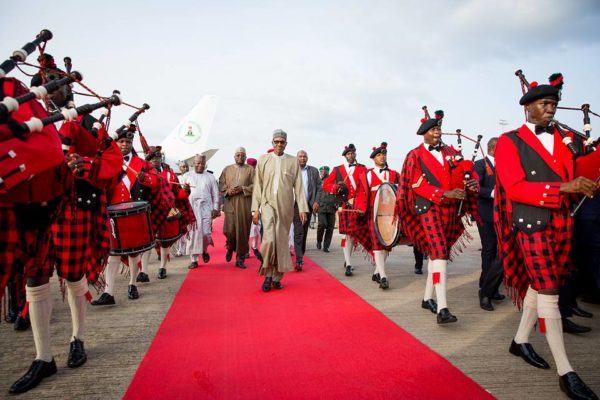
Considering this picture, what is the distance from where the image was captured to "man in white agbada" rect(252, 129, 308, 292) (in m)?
5.23

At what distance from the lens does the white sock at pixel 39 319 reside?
8.71 ft

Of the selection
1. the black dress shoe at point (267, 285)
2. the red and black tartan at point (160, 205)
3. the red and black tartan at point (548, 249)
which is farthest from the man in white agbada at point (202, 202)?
the red and black tartan at point (548, 249)

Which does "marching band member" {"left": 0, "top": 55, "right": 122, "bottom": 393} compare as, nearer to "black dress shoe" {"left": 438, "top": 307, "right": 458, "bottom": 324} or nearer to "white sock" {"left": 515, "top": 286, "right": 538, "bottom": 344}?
"black dress shoe" {"left": 438, "top": 307, "right": 458, "bottom": 324}

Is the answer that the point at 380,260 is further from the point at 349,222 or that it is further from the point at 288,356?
the point at 288,356

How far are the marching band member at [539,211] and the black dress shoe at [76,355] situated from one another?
3216mm

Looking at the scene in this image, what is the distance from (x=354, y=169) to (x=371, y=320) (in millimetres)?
3856

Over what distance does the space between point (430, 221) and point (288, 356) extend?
6.48ft

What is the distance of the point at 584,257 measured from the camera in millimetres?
4062

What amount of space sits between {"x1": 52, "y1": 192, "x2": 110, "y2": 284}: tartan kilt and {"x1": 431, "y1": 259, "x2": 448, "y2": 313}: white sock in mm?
3021

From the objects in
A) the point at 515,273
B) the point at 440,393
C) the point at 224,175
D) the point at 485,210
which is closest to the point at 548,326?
the point at 515,273

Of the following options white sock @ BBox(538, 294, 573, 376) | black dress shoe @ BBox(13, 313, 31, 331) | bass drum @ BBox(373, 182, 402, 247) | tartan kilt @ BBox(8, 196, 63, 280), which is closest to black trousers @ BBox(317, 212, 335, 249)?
bass drum @ BBox(373, 182, 402, 247)

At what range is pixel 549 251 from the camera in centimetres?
265

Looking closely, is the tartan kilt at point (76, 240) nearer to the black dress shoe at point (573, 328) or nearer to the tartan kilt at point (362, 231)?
the tartan kilt at point (362, 231)

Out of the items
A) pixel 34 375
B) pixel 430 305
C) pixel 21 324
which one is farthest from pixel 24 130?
pixel 430 305
